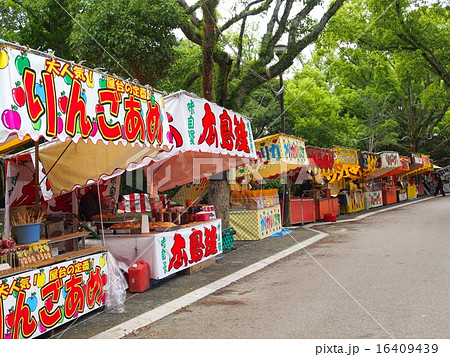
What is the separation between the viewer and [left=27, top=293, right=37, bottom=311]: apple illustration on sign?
199 inches

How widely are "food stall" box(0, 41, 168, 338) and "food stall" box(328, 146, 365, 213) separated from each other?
14.5m

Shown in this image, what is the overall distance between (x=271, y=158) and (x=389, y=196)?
63.5 feet

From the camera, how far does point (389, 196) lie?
31.0 meters

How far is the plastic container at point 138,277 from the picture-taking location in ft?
25.2

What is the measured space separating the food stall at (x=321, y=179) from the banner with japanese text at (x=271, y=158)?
9.10ft

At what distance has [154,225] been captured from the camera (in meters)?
8.64

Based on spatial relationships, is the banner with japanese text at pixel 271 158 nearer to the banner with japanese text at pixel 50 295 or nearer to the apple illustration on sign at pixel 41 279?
the banner with japanese text at pixel 50 295

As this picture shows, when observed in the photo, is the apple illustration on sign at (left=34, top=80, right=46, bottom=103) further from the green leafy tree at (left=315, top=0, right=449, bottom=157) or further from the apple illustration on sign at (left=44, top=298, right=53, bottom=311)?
the green leafy tree at (left=315, top=0, right=449, bottom=157)

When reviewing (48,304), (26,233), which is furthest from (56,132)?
(48,304)

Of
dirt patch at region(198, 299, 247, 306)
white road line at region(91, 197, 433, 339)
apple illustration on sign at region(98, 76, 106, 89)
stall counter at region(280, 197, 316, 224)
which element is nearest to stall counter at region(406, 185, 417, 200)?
stall counter at region(280, 197, 316, 224)

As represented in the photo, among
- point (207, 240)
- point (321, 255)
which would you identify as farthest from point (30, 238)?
point (321, 255)

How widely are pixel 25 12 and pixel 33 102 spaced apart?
1300 centimetres

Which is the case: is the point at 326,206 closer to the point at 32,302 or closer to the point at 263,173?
the point at 263,173

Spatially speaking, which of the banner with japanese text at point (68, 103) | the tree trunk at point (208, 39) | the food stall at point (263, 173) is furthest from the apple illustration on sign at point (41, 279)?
the food stall at point (263, 173)
